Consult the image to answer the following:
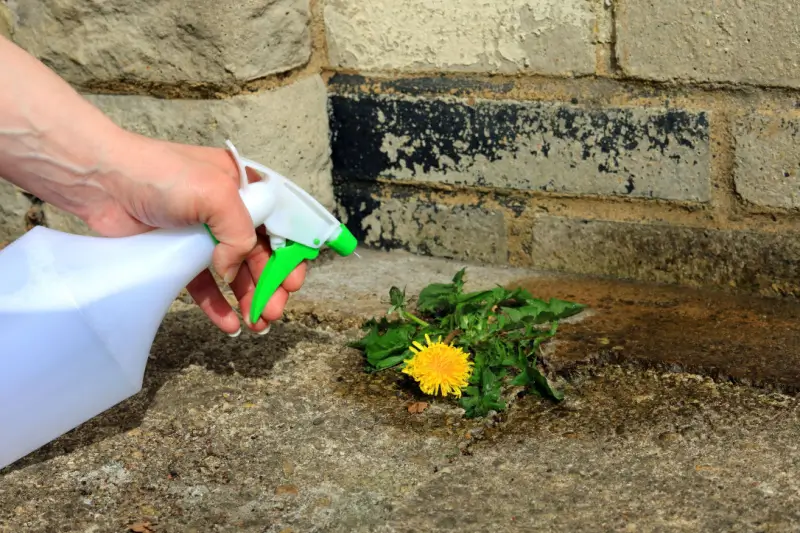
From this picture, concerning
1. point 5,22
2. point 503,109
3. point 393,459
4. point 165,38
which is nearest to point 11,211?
point 5,22

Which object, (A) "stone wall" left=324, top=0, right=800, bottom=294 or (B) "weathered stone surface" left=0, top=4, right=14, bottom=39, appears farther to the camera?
(B) "weathered stone surface" left=0, top=4, right=14, bottom=39

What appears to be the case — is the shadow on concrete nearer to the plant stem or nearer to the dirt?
the plant stem

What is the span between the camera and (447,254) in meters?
2.46

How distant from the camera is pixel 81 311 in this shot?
1501mm

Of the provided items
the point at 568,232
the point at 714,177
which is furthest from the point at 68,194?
the point at 714,177

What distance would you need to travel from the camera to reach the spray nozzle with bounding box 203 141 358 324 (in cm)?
159

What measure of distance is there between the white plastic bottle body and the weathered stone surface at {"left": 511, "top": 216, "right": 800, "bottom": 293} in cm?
102

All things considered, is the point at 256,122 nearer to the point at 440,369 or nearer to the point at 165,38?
the point at 165,38

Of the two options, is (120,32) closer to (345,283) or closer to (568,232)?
(345,283)

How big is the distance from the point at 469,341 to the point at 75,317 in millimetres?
731

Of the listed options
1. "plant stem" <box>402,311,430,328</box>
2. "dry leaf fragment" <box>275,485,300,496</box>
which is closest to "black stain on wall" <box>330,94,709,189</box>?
"plant stem" <box>402,311,430,328</box>

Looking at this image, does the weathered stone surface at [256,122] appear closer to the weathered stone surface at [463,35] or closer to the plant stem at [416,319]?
the weathered stone surface at [463,35]

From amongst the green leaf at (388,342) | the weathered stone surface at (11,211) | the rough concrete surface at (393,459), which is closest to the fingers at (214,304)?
the rough concrete surface at (393,459)

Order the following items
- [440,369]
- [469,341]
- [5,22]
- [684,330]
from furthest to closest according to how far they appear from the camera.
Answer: [5,22] → [684,330] → [469,341] → [440,369]
